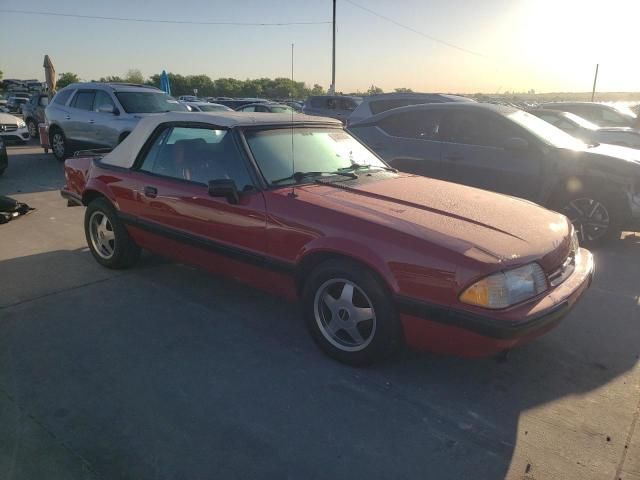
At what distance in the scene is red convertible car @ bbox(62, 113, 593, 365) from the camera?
252 cm

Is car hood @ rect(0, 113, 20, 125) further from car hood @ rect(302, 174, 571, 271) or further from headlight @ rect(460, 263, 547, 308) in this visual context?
headlight @ rect(460, 263, 547, 308)

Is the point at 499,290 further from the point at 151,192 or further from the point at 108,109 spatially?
the point at 108,109

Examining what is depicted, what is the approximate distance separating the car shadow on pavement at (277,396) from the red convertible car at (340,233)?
0.33m

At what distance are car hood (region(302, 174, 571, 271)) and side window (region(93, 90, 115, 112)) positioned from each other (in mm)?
8145

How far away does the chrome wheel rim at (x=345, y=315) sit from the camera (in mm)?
2857

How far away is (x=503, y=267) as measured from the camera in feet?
8.02

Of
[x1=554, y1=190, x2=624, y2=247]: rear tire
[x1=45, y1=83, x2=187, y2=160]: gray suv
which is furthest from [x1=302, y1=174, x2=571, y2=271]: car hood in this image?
[x1=45, y1=83, x2=187, y2=160]: gray suv

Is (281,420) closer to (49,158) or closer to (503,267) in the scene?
(503,267)

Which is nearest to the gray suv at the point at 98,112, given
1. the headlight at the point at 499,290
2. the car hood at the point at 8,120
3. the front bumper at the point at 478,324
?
the car hood at the point at 8,120

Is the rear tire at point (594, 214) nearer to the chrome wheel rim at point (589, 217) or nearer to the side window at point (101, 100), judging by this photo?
the chrome wheel rim at point (589, 217)

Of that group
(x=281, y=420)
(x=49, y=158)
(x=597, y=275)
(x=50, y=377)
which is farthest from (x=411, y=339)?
(x=49, y=158)

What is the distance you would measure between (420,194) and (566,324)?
149 centimetres

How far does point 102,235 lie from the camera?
452cm

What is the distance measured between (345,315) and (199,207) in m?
1.41
